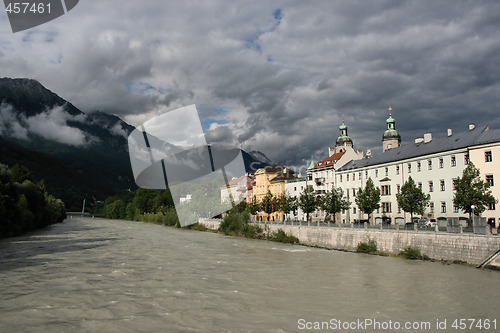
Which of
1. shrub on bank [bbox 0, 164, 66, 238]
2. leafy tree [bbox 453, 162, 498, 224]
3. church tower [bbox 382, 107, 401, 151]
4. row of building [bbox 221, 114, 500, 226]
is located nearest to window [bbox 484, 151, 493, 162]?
row of building [bbox 221, 114, 500, 226]

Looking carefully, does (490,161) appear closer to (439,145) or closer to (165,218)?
(439,145)

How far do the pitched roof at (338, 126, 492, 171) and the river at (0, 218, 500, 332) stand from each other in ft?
75.5

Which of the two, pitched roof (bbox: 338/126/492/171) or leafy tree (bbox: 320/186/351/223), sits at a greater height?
pitched roof (bbox: 338/126/492/171)

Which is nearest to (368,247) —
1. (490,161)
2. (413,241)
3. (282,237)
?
(413,241)

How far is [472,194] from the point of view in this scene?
40281 millimetres

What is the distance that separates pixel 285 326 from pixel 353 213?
58758 mm

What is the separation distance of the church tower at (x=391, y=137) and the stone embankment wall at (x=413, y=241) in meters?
63.5

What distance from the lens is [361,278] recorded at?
26.1 meters

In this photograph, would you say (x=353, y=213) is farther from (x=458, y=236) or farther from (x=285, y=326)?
(x=285, y=326)

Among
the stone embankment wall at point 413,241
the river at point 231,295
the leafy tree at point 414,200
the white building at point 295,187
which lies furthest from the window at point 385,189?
the river at point 231,295

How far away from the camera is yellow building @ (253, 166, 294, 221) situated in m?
95.9

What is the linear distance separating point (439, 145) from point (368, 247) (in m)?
23.4

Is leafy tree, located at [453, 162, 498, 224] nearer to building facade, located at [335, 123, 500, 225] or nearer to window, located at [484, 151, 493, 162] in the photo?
building facade, located at [335, 123, 500, 225]

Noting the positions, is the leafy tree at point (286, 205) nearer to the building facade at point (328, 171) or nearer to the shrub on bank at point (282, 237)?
the building facade at point (328, 171)
